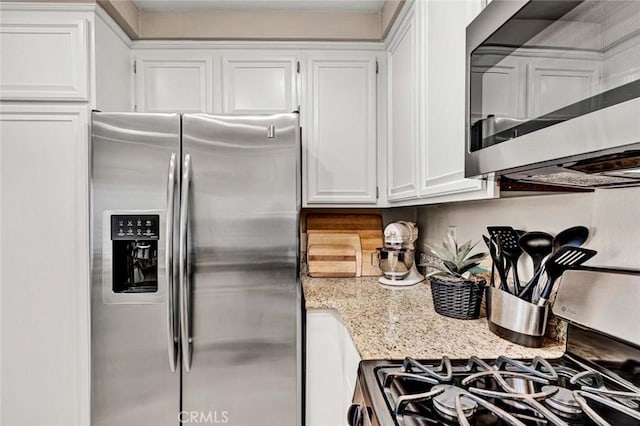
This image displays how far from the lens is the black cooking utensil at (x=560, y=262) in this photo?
89 centimetres

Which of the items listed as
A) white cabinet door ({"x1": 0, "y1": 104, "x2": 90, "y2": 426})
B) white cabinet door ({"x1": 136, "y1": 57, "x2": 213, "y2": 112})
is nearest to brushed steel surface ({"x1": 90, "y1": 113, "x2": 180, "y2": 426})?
white cabinet door ({"x1": 0, "y1": 104, "x2": 90, "y2": 426})

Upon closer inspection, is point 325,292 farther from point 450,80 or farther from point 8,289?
point 8,289

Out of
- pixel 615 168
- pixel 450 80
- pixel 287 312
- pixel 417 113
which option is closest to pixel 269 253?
pixel 287 312

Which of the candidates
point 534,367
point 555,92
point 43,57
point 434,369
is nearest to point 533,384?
point 534,367

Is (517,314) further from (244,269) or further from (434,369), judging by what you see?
(244,269)

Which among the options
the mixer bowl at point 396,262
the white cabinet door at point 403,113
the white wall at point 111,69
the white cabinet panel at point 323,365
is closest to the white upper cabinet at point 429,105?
the white cabinet door at point 403,113

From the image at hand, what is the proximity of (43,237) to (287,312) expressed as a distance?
1.13 m

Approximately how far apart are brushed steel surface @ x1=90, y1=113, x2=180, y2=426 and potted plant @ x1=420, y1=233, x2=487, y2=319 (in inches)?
44.4

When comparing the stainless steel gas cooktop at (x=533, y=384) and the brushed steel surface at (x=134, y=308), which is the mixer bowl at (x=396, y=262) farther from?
the brushed steel surface at (x=134, y=308)

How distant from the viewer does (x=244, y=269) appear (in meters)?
1.61

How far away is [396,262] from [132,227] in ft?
4.06

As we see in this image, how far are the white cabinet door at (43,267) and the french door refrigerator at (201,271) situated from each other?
0.11m

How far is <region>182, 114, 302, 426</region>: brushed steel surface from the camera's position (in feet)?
5.24

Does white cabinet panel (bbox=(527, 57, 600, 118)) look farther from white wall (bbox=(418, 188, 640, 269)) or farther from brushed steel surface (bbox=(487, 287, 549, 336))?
brushed steel surface (bbox=(487, 287, 549, 336))
